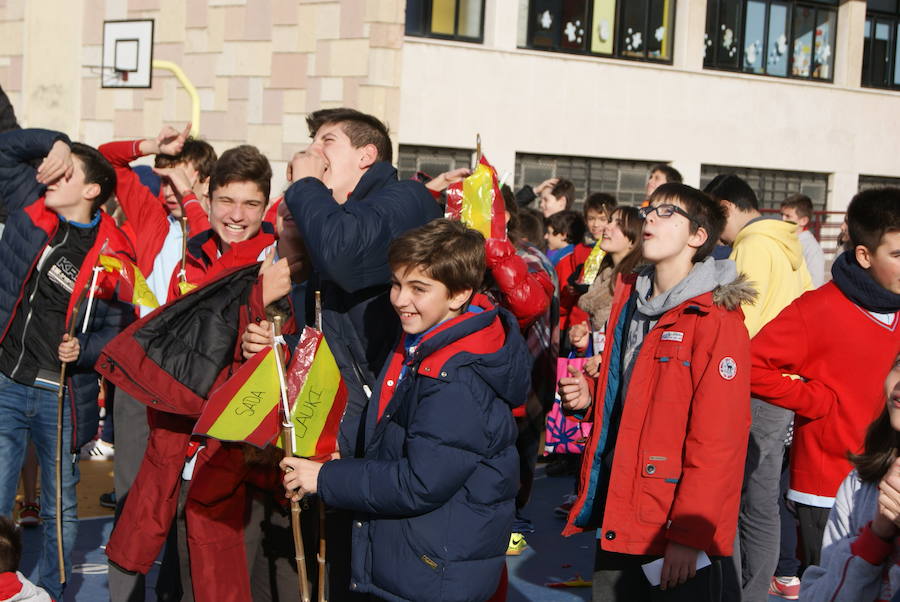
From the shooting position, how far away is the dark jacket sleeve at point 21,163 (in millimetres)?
5434

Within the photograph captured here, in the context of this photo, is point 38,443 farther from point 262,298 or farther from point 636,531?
point 636,531

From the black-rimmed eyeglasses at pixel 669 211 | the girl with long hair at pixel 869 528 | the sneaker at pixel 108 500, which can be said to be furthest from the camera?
the sneaker at pixel 108 500

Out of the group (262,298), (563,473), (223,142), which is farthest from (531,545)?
(223,142)

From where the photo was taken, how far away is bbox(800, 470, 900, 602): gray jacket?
9.72 ft

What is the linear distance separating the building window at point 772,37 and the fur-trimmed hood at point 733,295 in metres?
18.0

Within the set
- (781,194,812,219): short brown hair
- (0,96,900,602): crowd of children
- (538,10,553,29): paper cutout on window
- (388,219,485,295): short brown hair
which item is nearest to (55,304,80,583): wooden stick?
(0,96,900,602): crowd of children

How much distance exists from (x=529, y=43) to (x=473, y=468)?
16.5 metres

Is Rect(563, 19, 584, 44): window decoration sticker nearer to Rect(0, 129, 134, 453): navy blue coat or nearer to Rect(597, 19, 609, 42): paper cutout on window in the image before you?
Rect(597, 19, 609, 42): paper cutout on window

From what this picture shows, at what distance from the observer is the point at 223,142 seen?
52.0 ft

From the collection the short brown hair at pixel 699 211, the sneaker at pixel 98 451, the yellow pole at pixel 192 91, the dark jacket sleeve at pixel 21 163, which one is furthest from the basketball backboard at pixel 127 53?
the short brown hair at pixel 699 211

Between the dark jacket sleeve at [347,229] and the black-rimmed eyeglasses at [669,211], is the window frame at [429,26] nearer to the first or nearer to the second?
the black-rimmed eyeglasses at [669,211]

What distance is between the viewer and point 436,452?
3.41m

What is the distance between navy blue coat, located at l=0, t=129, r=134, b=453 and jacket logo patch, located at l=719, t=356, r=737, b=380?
9.49ft

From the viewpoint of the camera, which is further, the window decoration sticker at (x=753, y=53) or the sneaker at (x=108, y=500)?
the window decoration sticker at (x=753, y=53)
